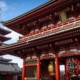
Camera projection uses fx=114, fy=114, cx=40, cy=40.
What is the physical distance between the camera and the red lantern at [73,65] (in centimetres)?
966

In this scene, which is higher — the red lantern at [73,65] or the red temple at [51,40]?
the red temple at [51,40]

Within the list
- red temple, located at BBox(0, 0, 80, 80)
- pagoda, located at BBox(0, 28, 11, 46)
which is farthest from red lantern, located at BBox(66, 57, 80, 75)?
pagoda, located at BBox(0, 28, 11, 46)

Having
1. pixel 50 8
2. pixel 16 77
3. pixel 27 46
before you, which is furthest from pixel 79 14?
pixel 16 77

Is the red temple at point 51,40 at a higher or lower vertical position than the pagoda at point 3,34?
lower

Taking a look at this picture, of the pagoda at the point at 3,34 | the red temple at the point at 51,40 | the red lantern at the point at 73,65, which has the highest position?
the pagoda at the point at 3,34

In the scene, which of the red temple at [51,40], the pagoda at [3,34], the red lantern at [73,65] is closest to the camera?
the red lantern at [73,65]

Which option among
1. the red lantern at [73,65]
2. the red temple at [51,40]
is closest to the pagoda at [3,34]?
the red temple at [51,40]

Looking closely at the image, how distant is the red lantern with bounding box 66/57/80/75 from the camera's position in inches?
380

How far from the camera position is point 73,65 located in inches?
390

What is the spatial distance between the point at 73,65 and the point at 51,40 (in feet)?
9.44

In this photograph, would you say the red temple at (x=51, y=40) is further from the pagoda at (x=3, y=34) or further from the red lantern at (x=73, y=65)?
the pagoda at (x=3, y=34)

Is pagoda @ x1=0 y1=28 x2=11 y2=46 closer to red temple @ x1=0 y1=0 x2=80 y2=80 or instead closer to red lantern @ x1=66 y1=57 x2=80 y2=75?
red temple @ x1=0 y1=0 x2=80 y2=80

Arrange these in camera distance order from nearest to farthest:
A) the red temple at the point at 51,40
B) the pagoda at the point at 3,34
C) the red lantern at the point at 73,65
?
the red lantern at the point at 73,65 → the red temple at the point at 51,40 → the pagoda at the point at 3,34

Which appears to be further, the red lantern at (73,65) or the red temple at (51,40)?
the red temple at (51,40)
